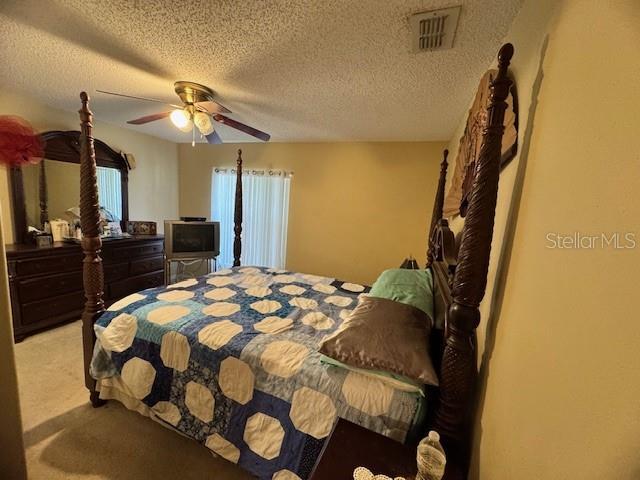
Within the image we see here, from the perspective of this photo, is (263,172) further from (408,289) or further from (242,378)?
(242,378)

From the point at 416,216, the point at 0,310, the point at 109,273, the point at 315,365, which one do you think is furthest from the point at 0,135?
the point at 416,216

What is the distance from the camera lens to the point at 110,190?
142 inches

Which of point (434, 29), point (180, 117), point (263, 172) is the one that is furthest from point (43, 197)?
point (434, 29)

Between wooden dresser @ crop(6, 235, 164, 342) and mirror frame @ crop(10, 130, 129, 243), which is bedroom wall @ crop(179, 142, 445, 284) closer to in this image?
mirror frame @ crop(10, 130, 129, 243)

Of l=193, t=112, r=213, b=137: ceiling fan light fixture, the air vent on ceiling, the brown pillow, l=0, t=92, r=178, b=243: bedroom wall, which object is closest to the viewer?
the brown pillow

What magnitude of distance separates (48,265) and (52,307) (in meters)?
0.45

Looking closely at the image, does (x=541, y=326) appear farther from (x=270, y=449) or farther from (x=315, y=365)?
(x=270, y=449)

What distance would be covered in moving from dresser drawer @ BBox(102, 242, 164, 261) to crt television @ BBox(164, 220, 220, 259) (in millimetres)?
295

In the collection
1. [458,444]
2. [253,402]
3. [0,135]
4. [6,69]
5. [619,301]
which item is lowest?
[253,402]

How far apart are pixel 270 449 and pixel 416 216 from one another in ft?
9.71

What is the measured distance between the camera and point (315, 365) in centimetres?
124

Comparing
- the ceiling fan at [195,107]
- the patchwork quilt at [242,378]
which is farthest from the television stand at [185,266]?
the ceiling fan at [195,107]

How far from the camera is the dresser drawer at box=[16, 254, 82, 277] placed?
2.44 meters
